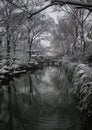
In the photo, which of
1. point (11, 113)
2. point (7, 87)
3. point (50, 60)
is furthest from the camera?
point (50, 60)

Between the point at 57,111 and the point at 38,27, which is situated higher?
the point at 38,27

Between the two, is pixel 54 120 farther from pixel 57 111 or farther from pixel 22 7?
pixel 22 7

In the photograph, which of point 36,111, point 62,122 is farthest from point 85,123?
point 36,111

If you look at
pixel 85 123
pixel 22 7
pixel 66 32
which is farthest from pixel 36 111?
pixel 66 32

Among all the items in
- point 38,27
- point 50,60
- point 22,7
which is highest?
point 38,27

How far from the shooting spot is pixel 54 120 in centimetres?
670

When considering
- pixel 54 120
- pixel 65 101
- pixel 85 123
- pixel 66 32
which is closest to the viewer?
pixel 85 123

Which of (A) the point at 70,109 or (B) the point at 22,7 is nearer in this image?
(B) the point at 22,7

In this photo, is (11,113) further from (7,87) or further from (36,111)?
(7,87)

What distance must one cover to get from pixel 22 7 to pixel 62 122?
5228mm

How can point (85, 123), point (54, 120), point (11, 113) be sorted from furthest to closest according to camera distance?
point (11, 113) → point (54, 120) → point (85, 123)

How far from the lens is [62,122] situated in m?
6.49

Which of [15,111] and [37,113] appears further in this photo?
[15,111]

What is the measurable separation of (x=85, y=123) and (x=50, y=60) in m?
51.3
